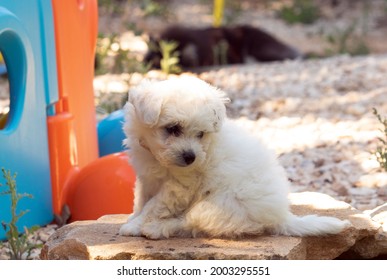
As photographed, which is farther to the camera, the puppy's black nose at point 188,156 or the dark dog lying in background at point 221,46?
the dark dog lying in background at point 221,46

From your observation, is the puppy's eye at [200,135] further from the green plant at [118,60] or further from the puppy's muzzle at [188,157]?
the green plant at [118,60]

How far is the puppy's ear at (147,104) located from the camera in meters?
3.10

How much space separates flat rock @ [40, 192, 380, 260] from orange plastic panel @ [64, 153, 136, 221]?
0.60m

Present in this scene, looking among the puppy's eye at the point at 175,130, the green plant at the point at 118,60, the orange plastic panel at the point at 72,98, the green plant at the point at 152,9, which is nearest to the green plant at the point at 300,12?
the green plant at the point at 152,9

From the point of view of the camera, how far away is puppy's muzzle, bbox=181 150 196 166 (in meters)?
3.13

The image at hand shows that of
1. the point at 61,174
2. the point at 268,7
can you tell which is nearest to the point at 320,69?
the point at 61,174

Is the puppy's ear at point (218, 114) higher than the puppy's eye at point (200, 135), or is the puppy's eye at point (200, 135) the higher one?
the puppy's ear at point (218, 114)

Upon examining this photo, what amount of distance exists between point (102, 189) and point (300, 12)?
1003 centimetres

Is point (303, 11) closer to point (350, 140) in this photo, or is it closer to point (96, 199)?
point (350, 140)

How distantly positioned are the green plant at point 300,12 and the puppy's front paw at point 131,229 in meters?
10.5

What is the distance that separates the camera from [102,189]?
4445mm

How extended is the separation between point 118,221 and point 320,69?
5.01 metres

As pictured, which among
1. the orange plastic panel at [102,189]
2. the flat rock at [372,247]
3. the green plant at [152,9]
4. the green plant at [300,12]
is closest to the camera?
the flat rock at [372,247]

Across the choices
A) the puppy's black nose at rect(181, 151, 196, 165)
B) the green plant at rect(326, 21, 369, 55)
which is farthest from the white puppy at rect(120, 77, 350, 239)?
the green plant at rect(326, 21, 369, 55)
